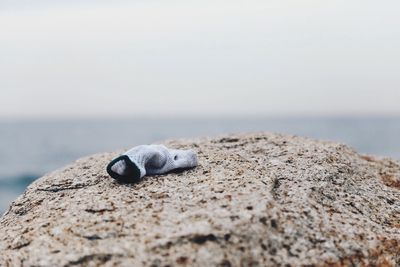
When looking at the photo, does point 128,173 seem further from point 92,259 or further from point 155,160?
point 92,259

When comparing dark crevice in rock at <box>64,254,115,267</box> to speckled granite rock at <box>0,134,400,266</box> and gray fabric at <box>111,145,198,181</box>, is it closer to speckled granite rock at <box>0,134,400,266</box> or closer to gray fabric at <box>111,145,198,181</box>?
speckled granite rock at <box>0,134,400,266</box>

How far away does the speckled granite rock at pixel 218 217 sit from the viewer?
109 inches

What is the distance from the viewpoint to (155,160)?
3789mm

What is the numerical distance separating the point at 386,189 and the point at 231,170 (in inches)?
49.4

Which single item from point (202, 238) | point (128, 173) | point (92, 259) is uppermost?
point (128, 173)

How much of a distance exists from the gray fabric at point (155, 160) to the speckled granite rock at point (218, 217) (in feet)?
0.27

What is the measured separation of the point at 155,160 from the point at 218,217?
1019 mm

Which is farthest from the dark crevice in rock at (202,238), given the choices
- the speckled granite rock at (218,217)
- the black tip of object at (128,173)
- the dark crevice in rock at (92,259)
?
the black tip of object at (128,173)

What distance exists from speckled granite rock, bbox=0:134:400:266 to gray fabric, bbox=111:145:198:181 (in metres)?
0.08

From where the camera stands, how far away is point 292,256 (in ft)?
9.34

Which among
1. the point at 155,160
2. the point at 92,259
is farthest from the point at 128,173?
the point at 92,259

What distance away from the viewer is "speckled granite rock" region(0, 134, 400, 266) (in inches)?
109

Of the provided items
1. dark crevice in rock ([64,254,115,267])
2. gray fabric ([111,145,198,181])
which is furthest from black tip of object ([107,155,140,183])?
dark crevice in rock ([64,254,115,267])

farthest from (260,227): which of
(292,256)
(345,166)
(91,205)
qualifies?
(345,166)
